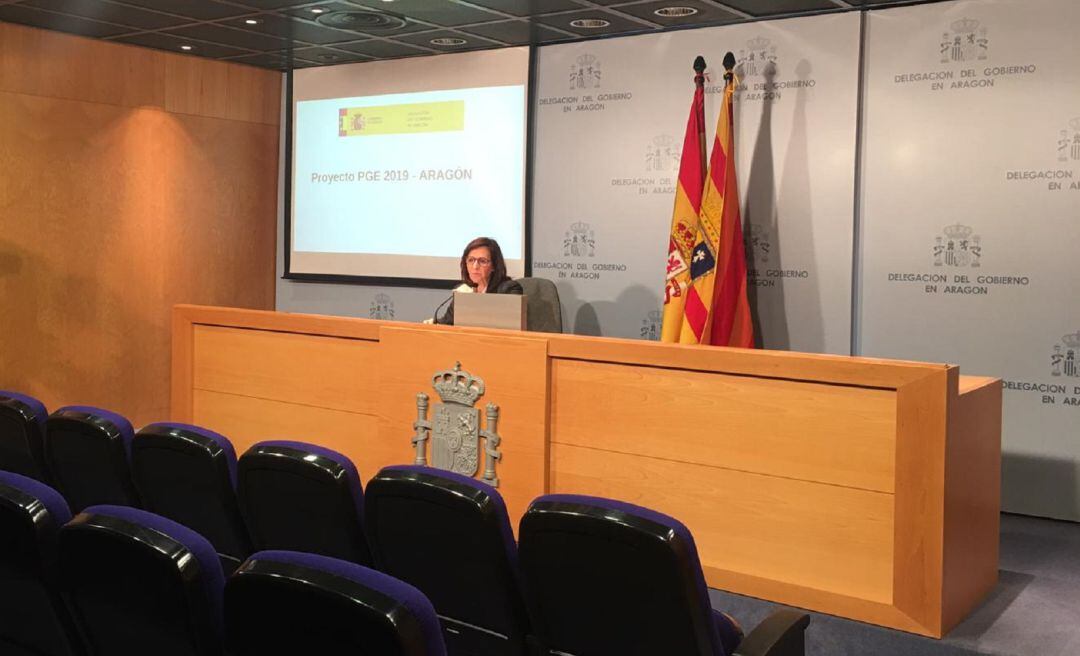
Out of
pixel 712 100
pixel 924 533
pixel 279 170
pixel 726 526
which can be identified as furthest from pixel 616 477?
pixel 279 170

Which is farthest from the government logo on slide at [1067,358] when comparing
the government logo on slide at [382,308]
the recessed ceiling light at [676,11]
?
the government logo on slide at [382,308]

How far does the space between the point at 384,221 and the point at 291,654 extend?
21.7 feet

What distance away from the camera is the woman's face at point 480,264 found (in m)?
5.79

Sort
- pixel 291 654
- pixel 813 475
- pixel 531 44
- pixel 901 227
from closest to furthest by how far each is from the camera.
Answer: pixel 291 654 → pixel 813 475 → pixel 901 227 → pixel 531 44

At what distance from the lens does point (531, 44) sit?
741cm

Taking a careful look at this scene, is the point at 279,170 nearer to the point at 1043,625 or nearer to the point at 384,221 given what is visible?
the point at 384,221

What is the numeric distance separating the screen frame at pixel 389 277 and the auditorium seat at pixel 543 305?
129cm

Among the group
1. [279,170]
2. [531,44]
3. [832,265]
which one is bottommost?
[832,265]

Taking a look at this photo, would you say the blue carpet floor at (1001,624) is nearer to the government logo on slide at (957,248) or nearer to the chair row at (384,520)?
the chair row at (384,520)

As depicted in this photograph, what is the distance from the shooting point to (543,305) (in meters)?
6.18

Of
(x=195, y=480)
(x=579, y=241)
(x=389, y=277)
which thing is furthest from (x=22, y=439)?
(x=389, y=277)

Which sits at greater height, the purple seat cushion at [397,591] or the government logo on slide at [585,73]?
the government logo on slide at [585,73]

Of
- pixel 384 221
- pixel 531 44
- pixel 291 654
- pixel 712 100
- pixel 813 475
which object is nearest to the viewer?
pixel 291 654

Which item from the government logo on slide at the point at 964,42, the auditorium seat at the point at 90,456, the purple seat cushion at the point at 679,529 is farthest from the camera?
the government logo on slide at the point at 964,42
